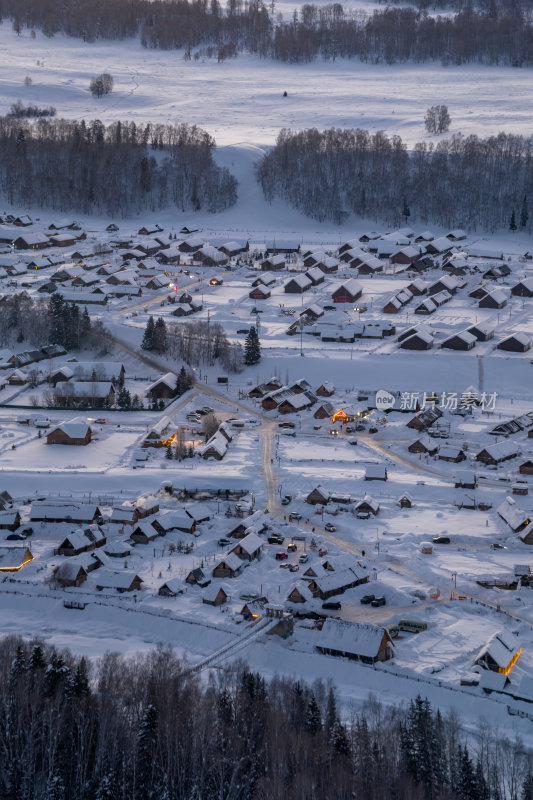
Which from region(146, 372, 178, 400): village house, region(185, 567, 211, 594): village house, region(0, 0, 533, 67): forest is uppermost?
region(0, 0, 533, 67): forest

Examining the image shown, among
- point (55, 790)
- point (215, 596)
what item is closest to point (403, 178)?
point (215, 596)

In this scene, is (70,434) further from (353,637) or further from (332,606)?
(353,637)

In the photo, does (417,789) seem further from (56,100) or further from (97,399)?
(56,100)

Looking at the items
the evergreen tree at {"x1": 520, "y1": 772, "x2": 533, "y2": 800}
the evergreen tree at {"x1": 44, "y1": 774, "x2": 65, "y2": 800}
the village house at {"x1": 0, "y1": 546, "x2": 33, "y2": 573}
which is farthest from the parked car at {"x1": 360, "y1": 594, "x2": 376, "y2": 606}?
the evergreen tree at {"x1": 44, "y1": 774, "x2": 65, "y2": 800}

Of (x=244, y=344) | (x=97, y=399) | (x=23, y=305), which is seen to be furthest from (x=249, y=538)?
(x=23, y=305)

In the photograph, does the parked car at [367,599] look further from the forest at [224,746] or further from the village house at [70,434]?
the village house at [70,434]

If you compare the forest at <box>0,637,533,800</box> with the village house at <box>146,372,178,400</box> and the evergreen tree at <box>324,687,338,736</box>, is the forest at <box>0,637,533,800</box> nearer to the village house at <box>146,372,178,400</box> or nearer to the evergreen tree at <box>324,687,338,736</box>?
the evergreen tree at <box>324,687,338,736</box>

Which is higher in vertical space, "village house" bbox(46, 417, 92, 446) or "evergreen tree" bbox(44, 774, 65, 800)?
"evergreen tree" bbox(44, 774, 65, 800)

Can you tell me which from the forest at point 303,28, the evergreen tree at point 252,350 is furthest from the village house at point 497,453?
the forest at point 303,28
